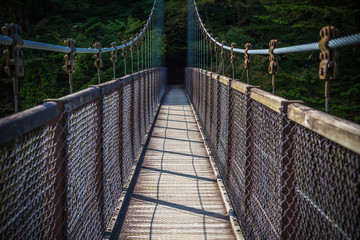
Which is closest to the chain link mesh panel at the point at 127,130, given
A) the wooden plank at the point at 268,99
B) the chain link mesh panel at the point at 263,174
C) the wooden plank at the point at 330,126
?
the chain link mesh panel at the point at 263,174

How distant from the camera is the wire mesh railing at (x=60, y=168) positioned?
116cm

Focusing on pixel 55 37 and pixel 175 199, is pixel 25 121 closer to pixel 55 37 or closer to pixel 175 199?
pixel 175 199

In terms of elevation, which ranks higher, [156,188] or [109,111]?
[109,111]

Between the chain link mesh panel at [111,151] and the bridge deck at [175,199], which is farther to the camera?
the bridge deck at [175,199]

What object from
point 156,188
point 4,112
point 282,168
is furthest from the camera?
point 4,112

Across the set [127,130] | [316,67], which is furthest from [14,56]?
[316,67]

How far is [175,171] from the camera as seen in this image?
4.38m

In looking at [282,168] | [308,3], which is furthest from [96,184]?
[308,3]

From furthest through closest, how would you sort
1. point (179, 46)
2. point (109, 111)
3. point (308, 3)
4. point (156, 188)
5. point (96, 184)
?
point (179, 46)
point (308, 3)
point (156, 188)
point (109, 111)
point (96, 184)

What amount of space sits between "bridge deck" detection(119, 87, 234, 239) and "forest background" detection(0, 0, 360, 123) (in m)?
3.48

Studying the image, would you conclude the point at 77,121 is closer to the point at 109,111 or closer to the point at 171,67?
the point at 109,111

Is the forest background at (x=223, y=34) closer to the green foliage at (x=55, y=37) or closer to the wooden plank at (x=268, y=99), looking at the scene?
the green foliage at (x=55, y=37)

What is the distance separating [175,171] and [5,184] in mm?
3325

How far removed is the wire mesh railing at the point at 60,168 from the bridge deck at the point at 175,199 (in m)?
0.30
